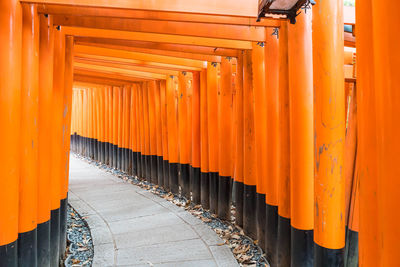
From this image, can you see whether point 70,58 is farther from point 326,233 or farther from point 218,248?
point 326,233

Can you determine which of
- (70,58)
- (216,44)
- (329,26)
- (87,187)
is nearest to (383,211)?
(329,26)

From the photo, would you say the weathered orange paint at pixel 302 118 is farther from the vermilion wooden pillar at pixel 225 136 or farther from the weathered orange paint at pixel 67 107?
the weathered orange paint at pixel 67 107

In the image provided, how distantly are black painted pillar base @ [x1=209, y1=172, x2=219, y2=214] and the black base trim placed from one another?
120 inches

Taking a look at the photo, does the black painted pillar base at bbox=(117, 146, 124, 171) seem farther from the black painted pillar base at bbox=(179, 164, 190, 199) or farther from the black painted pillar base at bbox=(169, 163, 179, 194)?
the black painted pillar base at bbox=(179, 164, 190, 199)

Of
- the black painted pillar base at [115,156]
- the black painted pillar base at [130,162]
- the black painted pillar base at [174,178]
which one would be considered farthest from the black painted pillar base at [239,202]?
the black painted pillar base at [115,156]

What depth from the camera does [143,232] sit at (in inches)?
224

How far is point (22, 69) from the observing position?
10.1 feet

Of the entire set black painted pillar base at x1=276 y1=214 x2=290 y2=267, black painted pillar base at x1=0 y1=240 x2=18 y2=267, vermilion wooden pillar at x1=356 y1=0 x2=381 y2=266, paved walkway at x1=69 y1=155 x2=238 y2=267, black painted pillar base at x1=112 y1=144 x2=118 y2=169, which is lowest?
paved walkway at x1=69 y1=155 x2=238 y2=267

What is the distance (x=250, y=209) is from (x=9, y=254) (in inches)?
160

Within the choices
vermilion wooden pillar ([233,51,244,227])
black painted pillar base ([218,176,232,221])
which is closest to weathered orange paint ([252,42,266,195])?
vermilion wooden pillar ([233,51,244,227])

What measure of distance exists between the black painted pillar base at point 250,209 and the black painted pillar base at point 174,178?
3.58m

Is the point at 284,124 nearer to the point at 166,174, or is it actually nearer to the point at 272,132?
the point at 272,132

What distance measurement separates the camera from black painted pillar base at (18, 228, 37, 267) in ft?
10.2

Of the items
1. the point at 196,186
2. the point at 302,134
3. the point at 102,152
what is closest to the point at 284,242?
the point at 302,134
